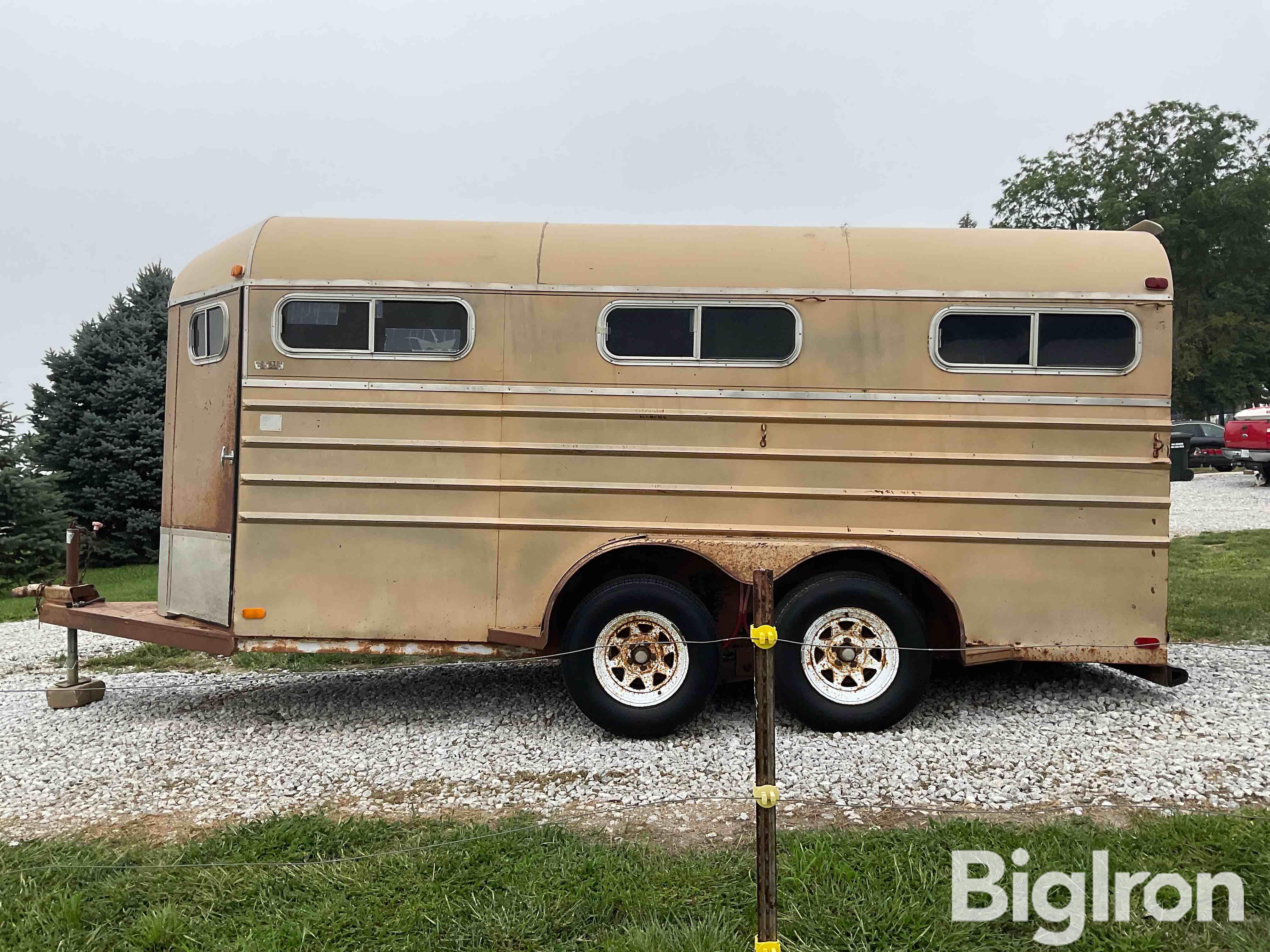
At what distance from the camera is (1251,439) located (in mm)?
18594

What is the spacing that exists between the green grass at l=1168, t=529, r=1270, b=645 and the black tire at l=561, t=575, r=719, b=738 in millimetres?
4749

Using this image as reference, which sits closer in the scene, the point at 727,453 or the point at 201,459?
the point at 727,453

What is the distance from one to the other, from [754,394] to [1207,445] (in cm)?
2505

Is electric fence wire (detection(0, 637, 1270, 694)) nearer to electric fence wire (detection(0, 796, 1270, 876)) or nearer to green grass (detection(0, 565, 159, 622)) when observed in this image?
electric fence wire (detection(0, 796, 1270, 876))

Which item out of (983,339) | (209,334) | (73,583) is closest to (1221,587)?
(983,339)

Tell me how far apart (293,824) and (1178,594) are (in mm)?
8862

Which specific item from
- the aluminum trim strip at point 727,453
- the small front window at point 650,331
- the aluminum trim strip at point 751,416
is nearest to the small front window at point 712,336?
the small front window at point 650,331

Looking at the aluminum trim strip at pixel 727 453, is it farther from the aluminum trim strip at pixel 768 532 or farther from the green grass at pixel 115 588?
the green grass at pixel 115 588

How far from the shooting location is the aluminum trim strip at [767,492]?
4930 mm

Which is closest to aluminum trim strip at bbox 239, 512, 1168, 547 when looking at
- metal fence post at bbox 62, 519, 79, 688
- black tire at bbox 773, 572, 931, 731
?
black tire at bbox 773, 572, 931, 731

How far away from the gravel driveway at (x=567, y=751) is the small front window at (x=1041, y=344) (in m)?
2.16

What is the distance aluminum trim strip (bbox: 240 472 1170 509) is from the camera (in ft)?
16.2

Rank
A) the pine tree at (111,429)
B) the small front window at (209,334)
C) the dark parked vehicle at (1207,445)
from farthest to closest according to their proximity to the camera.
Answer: the dark parked vehicle at (1207,445), the pine tree at (111,429), the small front window at (209,334)

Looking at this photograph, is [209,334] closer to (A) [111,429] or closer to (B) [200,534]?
(B) [200,534]
